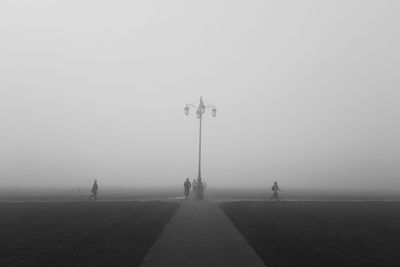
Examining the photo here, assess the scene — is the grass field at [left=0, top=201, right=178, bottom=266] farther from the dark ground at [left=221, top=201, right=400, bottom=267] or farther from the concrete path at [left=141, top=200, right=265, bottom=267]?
the dark ground at [left=221, top=201, right=400, bottom=267]

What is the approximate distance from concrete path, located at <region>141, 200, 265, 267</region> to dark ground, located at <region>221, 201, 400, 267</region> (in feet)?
1.75

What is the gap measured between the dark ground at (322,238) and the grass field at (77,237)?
400 centimetres

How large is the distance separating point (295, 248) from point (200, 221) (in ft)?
26.5

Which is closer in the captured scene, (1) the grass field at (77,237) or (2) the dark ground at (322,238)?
(1) the grass field at (77,237)

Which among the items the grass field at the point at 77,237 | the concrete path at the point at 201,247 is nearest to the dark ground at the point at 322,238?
the concrete path at the point at 201,247

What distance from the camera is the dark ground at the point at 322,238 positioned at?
14.0 m

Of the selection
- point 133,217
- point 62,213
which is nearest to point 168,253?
point 133,217

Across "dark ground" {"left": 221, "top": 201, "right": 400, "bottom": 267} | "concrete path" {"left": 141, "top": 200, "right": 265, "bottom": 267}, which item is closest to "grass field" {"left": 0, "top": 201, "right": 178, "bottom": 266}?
"concrete path" {"left": 141, "top": 200, "right": 265, "bottom": 267}

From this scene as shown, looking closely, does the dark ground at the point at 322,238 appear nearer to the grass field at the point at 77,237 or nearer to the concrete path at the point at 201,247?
the concrete path at the point at 201,247

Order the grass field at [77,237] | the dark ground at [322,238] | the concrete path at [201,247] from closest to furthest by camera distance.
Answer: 1. the concrete path at [201,247]
2. the grass field at [77,237]
3. the dark ground at [322,238]

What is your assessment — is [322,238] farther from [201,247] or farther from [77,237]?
[77,237]

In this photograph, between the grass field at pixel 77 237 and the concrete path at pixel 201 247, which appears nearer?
the concrete path at pixel 201 247

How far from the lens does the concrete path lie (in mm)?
12898

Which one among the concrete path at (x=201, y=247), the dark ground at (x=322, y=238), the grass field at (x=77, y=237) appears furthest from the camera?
the dark ground at (x=322, y=238)
